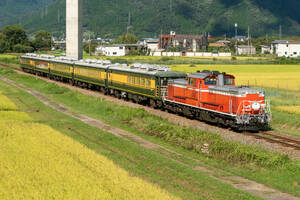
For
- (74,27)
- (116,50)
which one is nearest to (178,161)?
(74,27)

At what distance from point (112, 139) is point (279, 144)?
10.5 meters

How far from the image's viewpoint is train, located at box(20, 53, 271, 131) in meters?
31.2

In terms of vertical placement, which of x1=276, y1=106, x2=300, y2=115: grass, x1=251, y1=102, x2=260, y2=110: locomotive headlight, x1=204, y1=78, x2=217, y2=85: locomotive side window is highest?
x1=204, y1=78, x2=217, y2=85: locomotive side window

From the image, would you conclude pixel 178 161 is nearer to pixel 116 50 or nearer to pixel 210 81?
pixel 210 81

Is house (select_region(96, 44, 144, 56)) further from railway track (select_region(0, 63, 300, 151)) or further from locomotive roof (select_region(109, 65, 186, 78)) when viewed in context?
railway track (select_region(0, 63, 300, 151))

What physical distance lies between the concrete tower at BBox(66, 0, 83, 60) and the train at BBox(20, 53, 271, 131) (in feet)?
84.5

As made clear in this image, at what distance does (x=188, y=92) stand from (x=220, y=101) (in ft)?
14.1

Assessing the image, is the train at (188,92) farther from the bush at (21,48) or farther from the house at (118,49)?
the bush at (21,48)

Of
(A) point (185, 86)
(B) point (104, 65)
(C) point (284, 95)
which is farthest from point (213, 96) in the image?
(B) point (104, 65)

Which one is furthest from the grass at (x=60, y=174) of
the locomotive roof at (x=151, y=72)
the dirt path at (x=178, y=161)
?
the locomotive roof at (x=151, y=72)

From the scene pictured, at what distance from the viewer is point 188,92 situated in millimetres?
36312

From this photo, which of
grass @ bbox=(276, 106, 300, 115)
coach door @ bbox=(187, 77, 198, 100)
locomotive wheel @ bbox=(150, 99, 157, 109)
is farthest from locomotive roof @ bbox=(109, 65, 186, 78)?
grass @ bbox=(276, 106, 300, 115)

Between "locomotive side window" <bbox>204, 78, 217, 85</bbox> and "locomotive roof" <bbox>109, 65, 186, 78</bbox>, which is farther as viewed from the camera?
"locomotive roof" <bbox>109, 65, 186, 78</bbox>

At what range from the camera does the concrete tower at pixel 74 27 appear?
8731 centimetres
